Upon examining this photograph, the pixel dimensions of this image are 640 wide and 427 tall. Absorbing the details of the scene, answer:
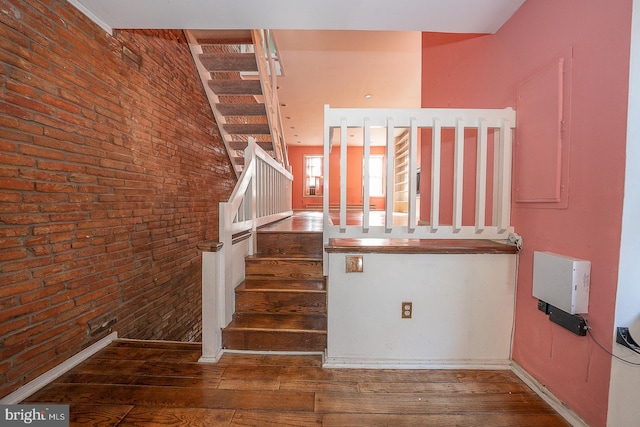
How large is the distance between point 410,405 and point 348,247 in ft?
3.17

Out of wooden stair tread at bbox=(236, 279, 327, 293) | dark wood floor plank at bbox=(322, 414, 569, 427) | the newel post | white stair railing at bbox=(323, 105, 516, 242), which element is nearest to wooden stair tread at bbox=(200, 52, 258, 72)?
white stair railing at bbox=(323, 105, 516, 242)

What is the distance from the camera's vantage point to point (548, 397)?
1.56 m

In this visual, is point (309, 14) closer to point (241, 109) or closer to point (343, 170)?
point (343, 170)

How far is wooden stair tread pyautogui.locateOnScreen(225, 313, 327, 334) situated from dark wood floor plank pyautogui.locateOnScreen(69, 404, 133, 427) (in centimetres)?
71

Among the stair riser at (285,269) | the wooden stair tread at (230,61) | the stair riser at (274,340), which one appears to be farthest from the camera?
the wooden stair tread at (230,61)

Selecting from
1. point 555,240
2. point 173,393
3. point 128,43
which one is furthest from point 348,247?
point 128,43

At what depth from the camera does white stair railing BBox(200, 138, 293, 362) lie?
6.28 feet

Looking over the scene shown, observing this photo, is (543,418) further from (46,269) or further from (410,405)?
(46,269)

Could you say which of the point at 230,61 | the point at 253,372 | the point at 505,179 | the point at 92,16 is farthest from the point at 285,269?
the point at 230,61

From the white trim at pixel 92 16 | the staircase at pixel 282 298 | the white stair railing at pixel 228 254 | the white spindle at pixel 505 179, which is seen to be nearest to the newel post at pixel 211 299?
the white stair railing at pixel 228 254

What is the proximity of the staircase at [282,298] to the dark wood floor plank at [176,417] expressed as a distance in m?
0.56

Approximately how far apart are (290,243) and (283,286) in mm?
497

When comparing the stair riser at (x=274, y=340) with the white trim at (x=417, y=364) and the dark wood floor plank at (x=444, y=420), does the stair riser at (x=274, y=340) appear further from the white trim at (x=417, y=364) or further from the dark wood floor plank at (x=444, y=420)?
the dark wood floor plank at (x=444, y=420)

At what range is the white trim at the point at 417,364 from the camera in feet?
6.08
